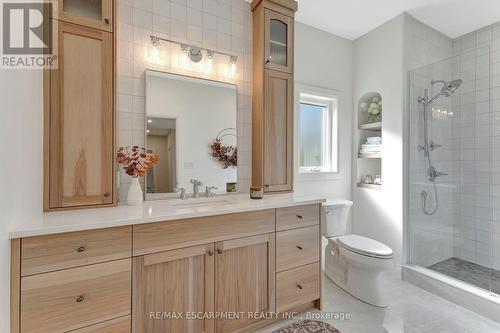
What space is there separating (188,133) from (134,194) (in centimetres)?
63

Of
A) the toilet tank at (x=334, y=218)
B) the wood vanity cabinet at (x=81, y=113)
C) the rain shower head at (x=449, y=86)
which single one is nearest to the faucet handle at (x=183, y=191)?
the wood vanity cabinet at (x=81, y=113)

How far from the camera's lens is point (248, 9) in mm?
2211

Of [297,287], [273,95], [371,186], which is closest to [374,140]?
[371,186]

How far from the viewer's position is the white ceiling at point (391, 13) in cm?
229

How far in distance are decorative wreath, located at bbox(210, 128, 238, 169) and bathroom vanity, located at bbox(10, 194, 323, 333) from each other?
382mm

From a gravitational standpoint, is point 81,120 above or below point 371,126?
below

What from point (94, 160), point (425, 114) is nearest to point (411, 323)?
point (425, 114)

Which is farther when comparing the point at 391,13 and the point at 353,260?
the point at 391,13

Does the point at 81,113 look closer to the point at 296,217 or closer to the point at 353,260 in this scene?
the point at 296,217

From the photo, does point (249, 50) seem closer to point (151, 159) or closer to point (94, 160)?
point (151, 159)

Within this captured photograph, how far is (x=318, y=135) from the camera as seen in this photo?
2.89 metres

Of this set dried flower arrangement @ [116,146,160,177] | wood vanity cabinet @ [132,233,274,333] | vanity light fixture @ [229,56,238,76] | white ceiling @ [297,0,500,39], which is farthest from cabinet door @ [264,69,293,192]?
dried flower arrangement @ [116,146,160,177]

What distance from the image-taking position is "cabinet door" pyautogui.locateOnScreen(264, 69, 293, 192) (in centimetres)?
211

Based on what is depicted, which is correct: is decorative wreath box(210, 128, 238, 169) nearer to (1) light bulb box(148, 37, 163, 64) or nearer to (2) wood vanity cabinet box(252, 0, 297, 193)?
(2) wood vanity cabinet box(252, 0, 297, 193)
